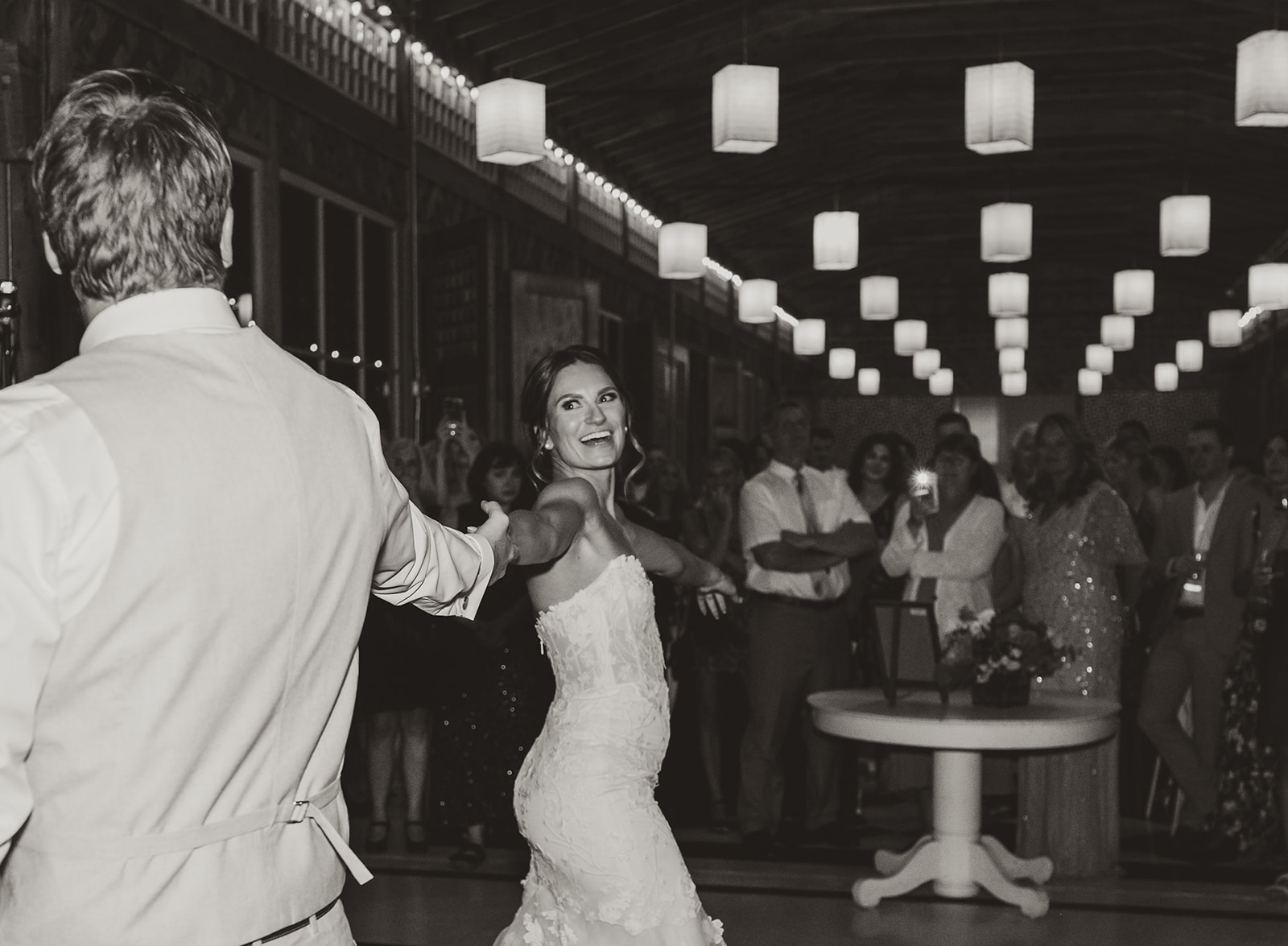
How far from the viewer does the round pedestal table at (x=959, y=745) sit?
4188 millimetres

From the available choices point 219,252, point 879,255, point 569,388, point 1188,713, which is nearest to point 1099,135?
point 879,255

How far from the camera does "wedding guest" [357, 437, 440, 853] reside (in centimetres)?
525

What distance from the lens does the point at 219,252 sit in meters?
1.35

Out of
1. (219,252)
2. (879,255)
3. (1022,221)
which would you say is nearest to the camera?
(219,252)

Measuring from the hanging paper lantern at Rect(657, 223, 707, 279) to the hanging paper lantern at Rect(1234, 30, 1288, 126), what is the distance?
18.1 feet

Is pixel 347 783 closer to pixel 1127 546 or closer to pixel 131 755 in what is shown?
pixel 1127 546

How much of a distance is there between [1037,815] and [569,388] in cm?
303

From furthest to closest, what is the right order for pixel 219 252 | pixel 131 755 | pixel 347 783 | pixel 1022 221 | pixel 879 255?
pixel 879 255 → pixel 1022 221 → pixel 347 783 → pixel 219 252 → pixel 131 755

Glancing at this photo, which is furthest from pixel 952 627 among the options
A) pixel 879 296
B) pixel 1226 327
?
pixel 1226 327

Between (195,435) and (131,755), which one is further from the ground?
(195,435)

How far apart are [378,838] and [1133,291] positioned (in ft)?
35.3

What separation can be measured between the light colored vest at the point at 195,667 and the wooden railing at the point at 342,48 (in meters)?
6.39

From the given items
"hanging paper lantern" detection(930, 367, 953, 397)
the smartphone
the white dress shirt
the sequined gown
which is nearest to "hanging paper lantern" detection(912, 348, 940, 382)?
"hanging paper lantern" detection(930, 367, 953, 397)

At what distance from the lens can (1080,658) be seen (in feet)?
17.2
